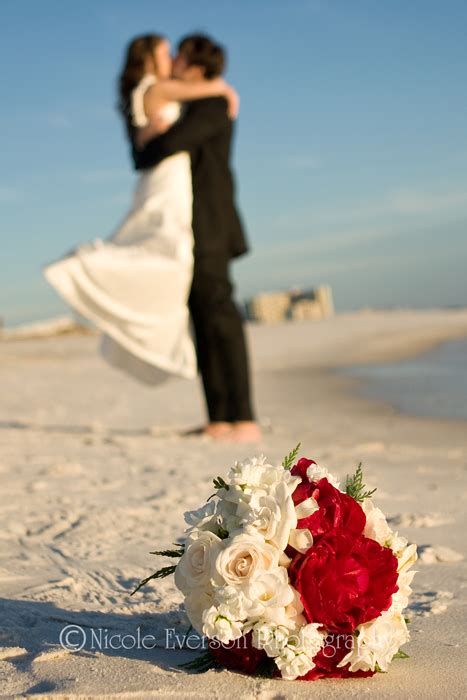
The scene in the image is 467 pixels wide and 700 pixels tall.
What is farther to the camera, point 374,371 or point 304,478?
point 374,371

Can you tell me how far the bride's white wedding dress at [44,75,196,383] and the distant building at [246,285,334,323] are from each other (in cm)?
3027

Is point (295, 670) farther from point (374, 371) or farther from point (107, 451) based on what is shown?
point (374, 371)

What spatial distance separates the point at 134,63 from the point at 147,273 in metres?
1.45

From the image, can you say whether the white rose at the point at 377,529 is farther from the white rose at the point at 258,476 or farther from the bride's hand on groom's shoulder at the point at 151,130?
the bride's hand on groom's shoulder at the point at 151,130

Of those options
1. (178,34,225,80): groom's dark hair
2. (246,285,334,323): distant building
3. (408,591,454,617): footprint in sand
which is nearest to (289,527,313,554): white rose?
(408,591,454,617): footprint in sand

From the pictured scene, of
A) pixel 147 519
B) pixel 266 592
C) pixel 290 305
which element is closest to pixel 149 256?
pixel 147 519

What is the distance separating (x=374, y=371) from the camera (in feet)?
43.1

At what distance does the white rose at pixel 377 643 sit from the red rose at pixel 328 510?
0.60 ft

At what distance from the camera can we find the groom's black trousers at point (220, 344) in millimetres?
6012

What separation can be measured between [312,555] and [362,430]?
5.21 m

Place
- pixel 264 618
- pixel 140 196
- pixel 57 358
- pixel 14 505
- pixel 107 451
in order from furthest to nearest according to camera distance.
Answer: pixel 57 358, pixel 140 196, pixel 107 451, pixel 14 505, pixel 264 618

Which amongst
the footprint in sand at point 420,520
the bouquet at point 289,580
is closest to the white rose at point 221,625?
the bouquet at point 289,580

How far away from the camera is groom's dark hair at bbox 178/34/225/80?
600 cm

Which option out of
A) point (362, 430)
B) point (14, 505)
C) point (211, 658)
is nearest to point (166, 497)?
point (14, 505)
